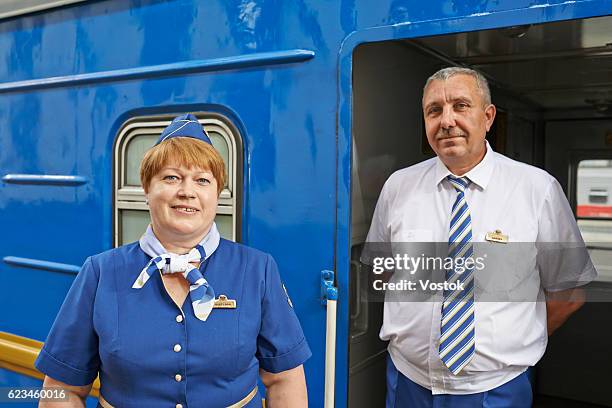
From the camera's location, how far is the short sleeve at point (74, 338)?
5.37ft

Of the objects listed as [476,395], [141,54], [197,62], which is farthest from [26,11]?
[476,395]

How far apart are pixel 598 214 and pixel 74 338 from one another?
337cm

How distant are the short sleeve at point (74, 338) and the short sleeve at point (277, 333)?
1.51 feet

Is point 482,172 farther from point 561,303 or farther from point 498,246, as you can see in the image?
point 561,303

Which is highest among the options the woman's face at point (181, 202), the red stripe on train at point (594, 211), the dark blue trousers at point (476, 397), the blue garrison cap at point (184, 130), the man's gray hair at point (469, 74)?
the man's gray hair at point (469, 74)

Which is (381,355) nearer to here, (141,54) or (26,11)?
(141,54)

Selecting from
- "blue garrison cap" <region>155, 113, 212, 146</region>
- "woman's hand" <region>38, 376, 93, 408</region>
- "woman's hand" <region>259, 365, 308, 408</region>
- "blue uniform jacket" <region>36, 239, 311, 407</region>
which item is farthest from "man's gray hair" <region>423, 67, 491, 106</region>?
"woman's hand" <region>38, 376, 93, 408</region>

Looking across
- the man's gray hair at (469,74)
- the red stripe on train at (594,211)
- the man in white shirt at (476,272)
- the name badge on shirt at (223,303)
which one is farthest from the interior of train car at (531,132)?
the name badge on shirt at (223,303)

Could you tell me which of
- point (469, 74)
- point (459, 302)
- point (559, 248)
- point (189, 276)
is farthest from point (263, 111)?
point (559, 248)

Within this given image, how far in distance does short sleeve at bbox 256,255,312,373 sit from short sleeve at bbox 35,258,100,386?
461 millimetres

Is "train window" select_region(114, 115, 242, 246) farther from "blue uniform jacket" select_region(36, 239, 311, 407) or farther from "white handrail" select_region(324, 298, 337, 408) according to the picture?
"blue uniform jacket" select_region(36, 239, 311, 407)

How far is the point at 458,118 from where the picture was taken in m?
2.05

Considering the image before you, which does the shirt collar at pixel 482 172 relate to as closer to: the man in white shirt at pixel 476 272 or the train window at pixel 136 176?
the man in white shirt at pixel 476 272

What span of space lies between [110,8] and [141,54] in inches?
12.3
